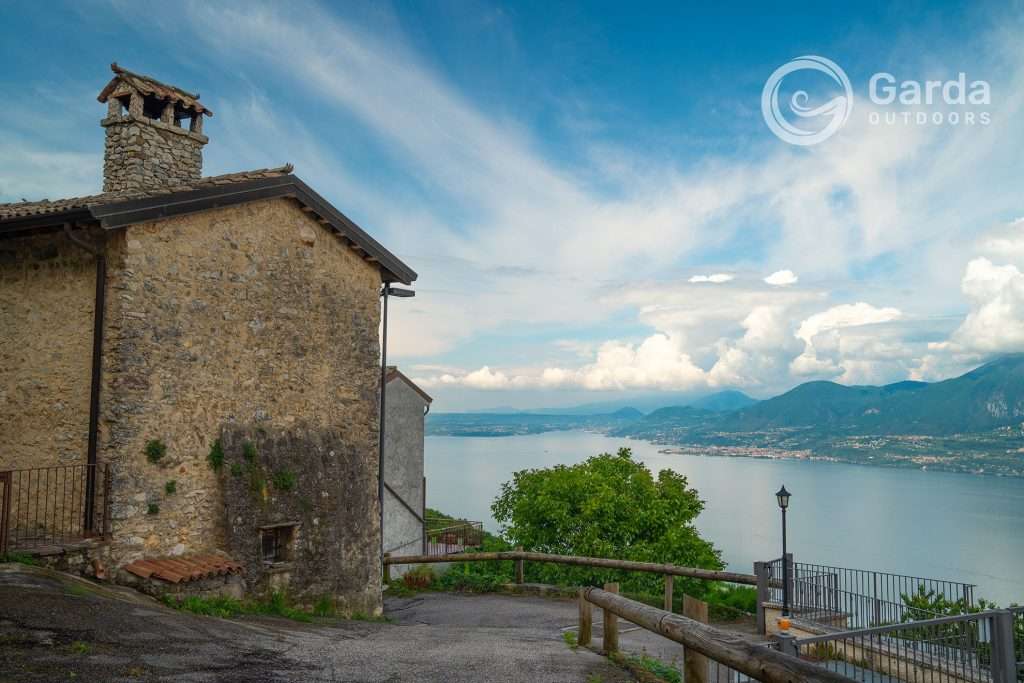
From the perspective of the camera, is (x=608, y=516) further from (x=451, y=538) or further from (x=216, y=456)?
(x=216, y=456)

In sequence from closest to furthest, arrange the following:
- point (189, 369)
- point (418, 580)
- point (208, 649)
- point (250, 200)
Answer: point (208, 649)
point (189, 369)
point (250, 200)
point (418, 580)

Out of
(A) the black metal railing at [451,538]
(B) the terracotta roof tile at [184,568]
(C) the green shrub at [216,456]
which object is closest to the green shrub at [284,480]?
(C) the green shrub at [216,456]

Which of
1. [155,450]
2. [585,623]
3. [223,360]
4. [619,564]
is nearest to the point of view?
[585,623]

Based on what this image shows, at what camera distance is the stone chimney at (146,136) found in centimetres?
1235

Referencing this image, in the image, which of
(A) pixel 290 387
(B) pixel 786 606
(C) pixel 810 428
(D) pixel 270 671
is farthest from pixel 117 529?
(C) pixel 810 428

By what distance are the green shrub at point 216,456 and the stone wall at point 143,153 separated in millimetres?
5198

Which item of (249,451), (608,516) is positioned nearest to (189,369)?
(249,451)

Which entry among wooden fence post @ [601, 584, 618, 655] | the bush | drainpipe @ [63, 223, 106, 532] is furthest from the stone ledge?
wooden fence post @ [601, 584, 618, 655]

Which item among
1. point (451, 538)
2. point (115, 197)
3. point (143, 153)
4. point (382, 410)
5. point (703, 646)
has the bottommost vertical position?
point (451, 538)

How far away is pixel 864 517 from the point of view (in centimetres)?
6944

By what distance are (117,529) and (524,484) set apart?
60.0 ft

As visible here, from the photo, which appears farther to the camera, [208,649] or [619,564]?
[619,564]

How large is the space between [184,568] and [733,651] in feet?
24.2

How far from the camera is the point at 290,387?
11.4 m
